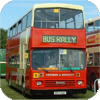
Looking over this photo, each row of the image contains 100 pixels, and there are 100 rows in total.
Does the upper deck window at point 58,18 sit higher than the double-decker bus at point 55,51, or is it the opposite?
the upper deck window at point 58,18

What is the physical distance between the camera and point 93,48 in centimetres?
1881

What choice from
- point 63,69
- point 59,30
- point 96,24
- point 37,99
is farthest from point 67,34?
point 96,24

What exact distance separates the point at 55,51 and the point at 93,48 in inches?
200

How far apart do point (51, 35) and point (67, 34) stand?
26.7 inches

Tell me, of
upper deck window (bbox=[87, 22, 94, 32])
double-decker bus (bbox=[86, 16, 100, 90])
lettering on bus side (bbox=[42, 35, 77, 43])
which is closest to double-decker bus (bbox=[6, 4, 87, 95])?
lettering on bus side (bbox=[42, 35, 77, 43])

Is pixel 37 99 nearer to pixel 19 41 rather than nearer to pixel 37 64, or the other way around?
pixel 37 64

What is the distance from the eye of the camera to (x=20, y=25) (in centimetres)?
1755

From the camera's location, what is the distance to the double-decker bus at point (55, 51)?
1388 centimetres

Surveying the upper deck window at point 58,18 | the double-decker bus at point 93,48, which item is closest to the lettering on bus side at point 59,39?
the upper deck window at point 58,18

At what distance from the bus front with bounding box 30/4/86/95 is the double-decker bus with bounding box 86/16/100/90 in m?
3.80

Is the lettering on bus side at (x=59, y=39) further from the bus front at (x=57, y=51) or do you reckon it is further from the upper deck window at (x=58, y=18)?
the upper deck window at (x=58, y=18)

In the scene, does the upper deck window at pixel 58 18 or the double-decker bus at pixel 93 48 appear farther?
the double-decker bus at pixel 93 48

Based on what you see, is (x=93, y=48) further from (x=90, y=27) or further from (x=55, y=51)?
(x=55, y=51)

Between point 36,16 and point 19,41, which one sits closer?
point 36,16
